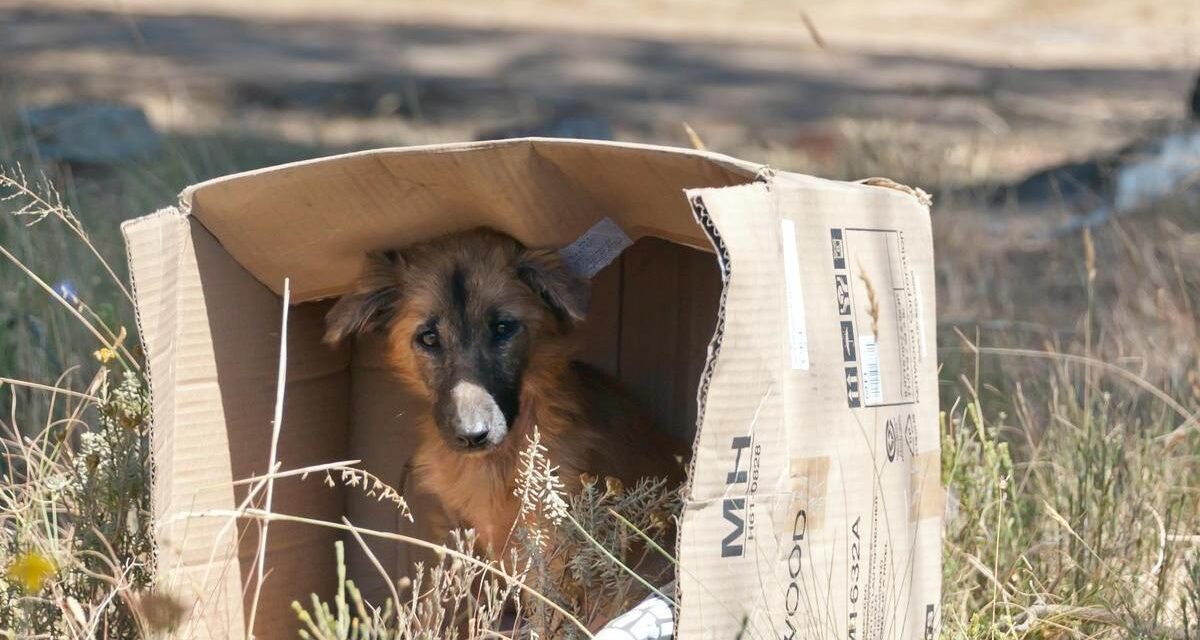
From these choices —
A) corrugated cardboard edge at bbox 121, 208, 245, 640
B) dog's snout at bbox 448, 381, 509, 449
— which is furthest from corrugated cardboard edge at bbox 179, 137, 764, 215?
dog's snout at bbox 448, 381, 509, 449

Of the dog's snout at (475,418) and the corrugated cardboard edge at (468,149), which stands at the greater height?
the corrugated cardboard edge at (468,149)

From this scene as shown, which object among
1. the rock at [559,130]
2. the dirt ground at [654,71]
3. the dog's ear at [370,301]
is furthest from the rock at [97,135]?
the dog's ear at [370,301]

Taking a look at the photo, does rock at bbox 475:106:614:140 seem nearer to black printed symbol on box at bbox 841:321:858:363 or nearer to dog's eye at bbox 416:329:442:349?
dog's eye at bbox 416:329:442:349

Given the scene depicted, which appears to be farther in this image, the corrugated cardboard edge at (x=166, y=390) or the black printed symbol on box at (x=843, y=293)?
the corrugated cardboard edge at (x=166, y=390)

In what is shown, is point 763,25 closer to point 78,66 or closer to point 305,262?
point 78,66

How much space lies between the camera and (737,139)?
1019 centimetres

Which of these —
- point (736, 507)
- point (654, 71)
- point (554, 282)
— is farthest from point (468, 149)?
point (654, 71)

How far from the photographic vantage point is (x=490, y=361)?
378 centimetres

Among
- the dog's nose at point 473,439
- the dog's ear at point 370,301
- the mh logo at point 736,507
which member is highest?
the dog's ear at point 370,301

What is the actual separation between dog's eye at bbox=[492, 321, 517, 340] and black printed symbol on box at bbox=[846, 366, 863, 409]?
4.29 ft

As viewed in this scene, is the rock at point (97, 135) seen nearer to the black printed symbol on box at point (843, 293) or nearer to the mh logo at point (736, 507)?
the black printed symbol on box at point (843, 293)

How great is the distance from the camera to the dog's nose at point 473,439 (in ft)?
11.6

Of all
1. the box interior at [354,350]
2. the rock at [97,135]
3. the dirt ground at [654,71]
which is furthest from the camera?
the dirt ground at [654,71]

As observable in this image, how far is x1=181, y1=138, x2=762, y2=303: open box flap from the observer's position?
311 cm
